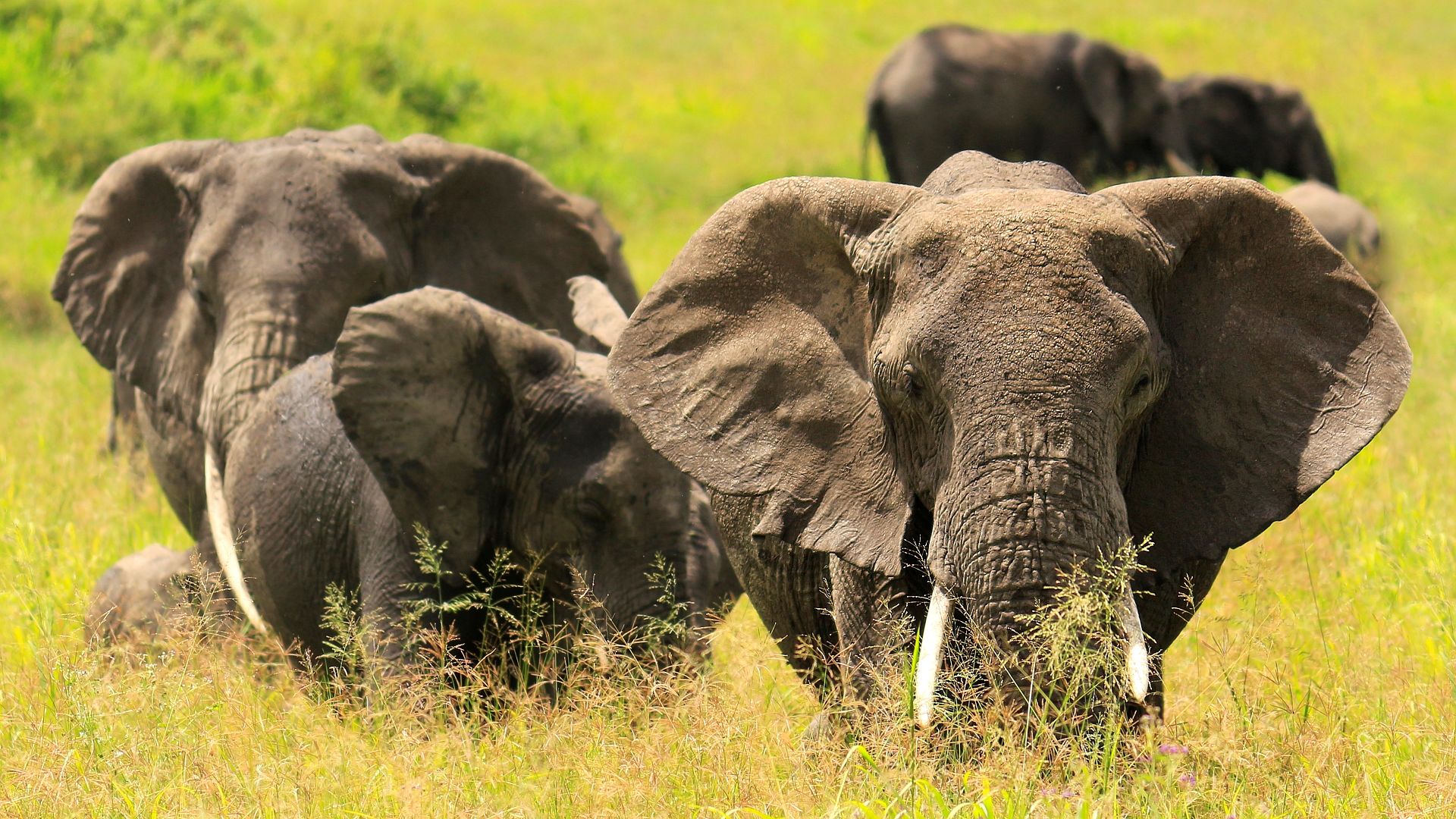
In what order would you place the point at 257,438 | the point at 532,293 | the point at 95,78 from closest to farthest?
the point at 257,438, the point at 532,293, the point at 95,78

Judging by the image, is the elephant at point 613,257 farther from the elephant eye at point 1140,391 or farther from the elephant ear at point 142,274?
the elephant eye at point 1140,391

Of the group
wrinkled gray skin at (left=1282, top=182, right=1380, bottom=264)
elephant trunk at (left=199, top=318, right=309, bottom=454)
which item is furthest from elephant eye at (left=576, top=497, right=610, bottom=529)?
wrinkled gray skin at (left=1282, top=182, right=1380, bottom=264)

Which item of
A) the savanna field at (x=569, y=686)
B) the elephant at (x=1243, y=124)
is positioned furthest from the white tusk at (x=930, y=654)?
the elephant at (x=1243, y=124)

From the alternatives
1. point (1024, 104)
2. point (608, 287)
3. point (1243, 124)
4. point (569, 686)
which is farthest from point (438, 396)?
point (1243, 124)

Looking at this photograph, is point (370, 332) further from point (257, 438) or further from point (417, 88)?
point (417, 88)

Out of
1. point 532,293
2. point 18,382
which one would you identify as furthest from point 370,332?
point 18,382

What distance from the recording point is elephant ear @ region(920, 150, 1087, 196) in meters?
4.18

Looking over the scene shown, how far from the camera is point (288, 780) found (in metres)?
4.40

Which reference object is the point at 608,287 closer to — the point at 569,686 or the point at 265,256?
the point at 265,256

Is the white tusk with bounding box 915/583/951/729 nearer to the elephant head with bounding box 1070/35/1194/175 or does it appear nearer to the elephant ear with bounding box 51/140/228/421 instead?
the elephant ear with bounding box 51/140/228/421

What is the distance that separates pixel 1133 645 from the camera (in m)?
3.57

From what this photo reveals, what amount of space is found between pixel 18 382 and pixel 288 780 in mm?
6904

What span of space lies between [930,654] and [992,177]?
1069 mm

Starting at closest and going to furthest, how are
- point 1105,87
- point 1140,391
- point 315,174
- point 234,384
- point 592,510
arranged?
point 1140,391, point 592,510, point 234,384, point 315,174, point 1105,87
